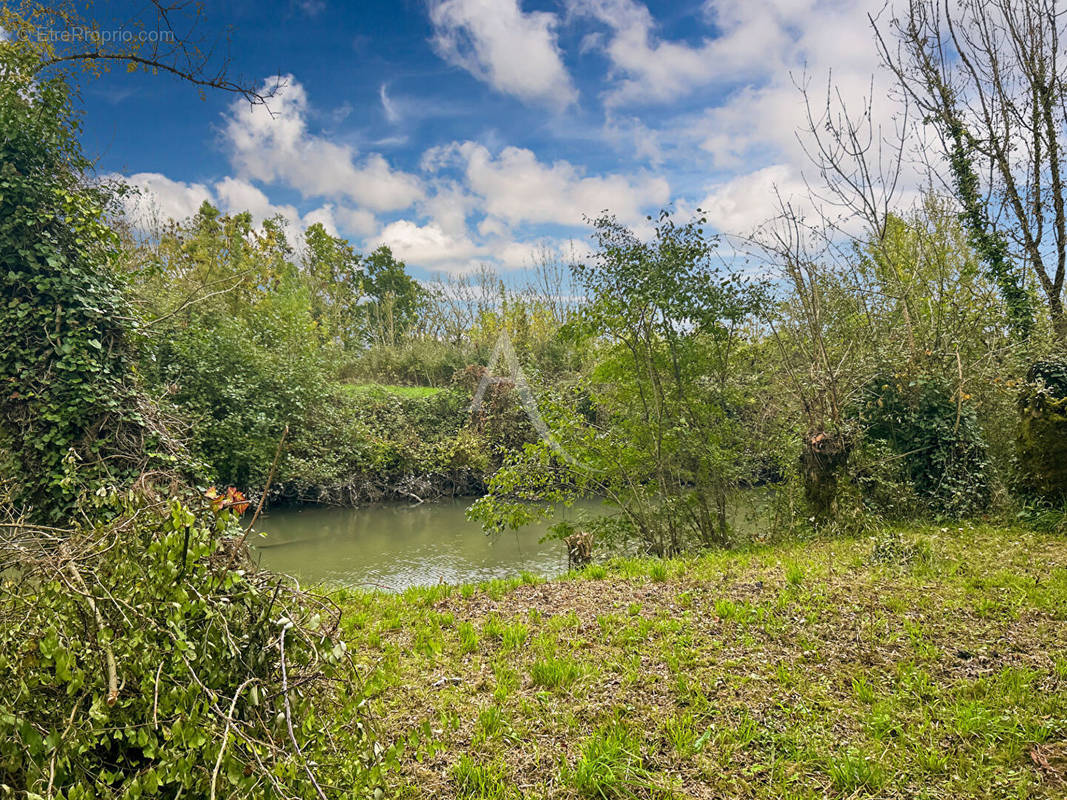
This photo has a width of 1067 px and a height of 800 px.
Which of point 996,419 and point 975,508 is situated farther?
point 996,419

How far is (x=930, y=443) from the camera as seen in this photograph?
7152mm

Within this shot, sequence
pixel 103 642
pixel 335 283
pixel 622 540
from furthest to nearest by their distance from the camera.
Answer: pixel 335 283
pixel 622 540
pixel 103 642

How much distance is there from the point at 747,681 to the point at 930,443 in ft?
17.4

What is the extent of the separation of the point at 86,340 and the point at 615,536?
6.77 metres

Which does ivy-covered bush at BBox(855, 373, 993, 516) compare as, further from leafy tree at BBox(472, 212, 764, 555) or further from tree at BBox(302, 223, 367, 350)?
tree at BBox(302, 223, 367, 350)

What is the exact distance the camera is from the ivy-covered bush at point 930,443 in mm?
6879

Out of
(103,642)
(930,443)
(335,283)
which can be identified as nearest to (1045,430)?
(930,443)

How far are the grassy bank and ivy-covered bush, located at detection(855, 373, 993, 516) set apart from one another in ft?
4.44

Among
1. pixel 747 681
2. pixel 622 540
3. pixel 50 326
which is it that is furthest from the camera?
pixel 622 540

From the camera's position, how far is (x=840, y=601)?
445 cm

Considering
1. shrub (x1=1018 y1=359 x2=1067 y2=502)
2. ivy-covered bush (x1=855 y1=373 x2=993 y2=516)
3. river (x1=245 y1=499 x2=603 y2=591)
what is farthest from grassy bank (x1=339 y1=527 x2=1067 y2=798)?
river (x1=245 y1=499 x2=603 y2=591)

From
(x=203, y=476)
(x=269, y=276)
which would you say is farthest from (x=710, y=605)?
(x=269, y=276)

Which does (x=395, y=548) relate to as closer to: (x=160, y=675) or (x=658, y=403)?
(x=658, y=403)

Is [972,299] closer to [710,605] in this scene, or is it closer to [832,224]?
[832,224]
